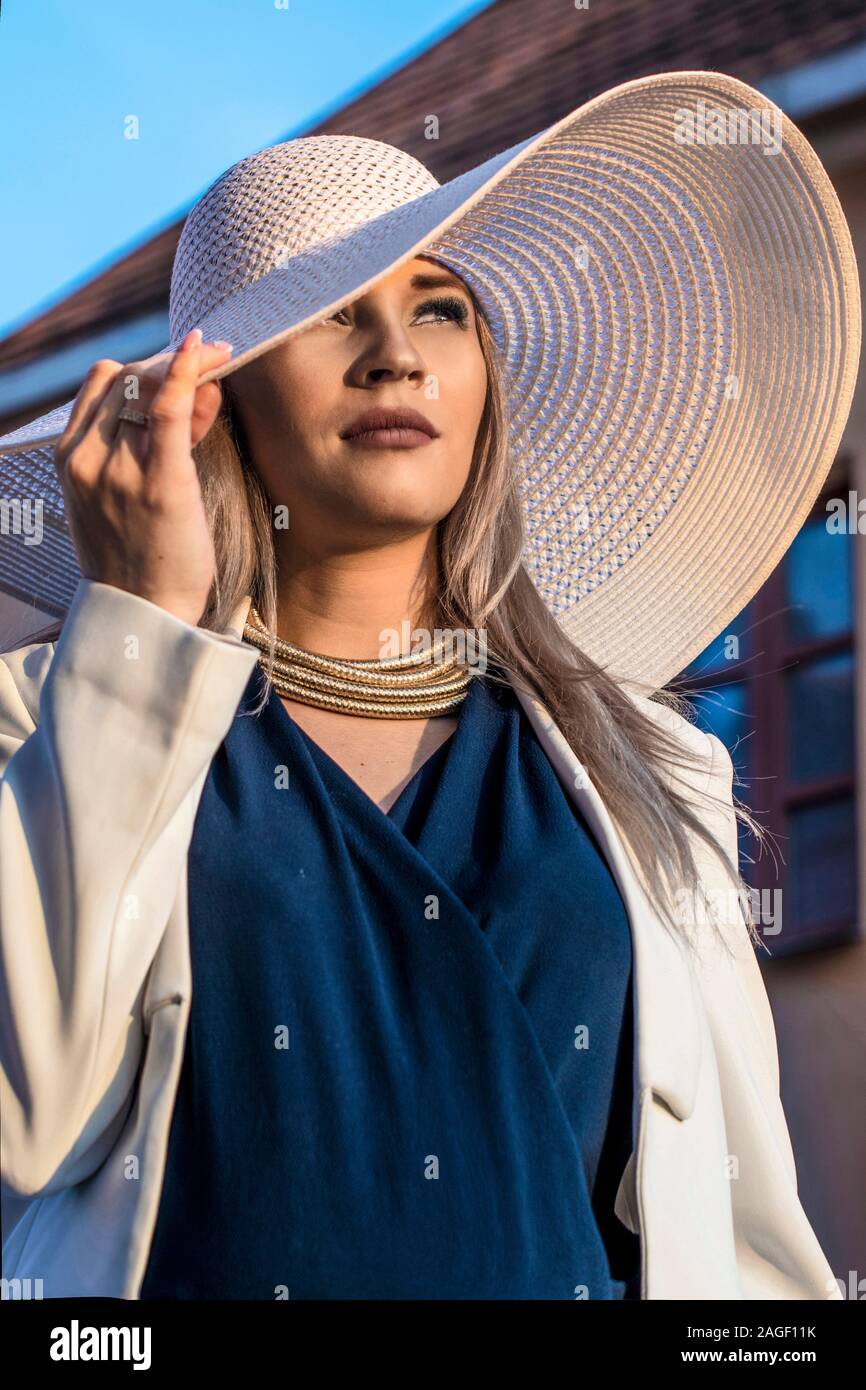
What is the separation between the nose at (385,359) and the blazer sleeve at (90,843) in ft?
1.53

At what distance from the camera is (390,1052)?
1.70 metres

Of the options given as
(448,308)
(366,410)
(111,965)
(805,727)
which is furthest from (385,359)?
(805,727)

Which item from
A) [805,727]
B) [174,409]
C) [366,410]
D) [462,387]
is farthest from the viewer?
[805,727]

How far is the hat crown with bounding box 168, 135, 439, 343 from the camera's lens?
2.08 meters

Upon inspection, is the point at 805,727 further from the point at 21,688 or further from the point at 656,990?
the point at 21,688

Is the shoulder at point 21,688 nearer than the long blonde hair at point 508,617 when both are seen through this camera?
Yes

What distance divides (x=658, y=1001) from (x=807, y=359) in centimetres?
105

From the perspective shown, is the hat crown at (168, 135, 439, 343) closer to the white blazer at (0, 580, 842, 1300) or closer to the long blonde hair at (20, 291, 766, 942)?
the long blonde hair at (20, 291, 766, 942)

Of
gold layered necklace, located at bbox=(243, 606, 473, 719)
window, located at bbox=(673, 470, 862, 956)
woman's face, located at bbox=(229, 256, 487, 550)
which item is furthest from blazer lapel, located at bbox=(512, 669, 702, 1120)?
window, located at bbox=(673, 470, 862, 956)

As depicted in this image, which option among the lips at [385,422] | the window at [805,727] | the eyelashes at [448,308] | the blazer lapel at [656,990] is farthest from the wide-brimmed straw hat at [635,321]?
the window at [805,727]

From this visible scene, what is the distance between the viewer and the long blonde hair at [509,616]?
2.05 m

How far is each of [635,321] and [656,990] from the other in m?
1.08

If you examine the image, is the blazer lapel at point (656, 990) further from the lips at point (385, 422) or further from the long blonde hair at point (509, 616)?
the lips at point (385, 422)

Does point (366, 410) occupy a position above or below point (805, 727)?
below
